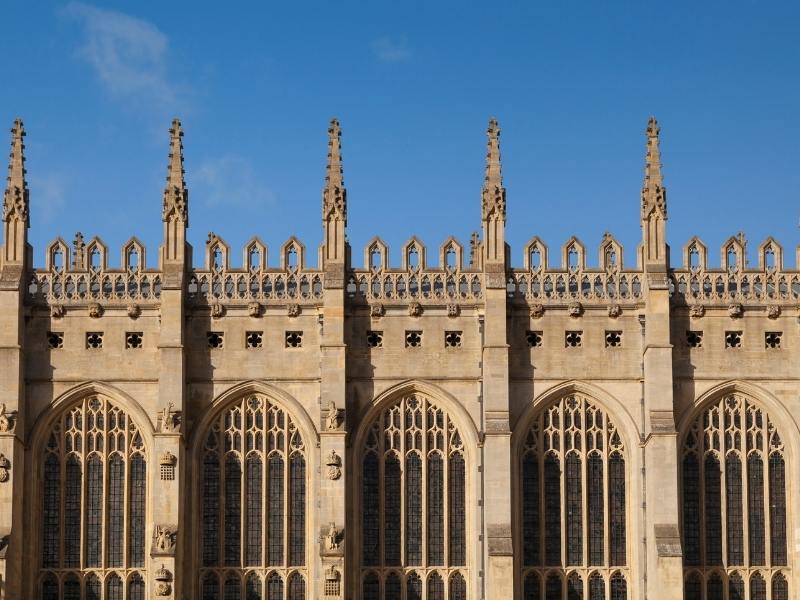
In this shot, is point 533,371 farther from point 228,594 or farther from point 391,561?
point 228,594

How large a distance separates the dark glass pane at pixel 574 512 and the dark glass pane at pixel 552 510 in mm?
329

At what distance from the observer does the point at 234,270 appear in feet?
203

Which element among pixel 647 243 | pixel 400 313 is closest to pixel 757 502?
pixel 647 243

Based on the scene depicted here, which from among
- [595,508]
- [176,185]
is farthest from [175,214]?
[595,508]

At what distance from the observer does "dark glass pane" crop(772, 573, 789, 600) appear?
199ft

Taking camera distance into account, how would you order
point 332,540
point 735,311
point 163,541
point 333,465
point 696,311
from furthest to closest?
point 696,311 → point 735,311 → point 333,465 → point 332,540 → point 163,541

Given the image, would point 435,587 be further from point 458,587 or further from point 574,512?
point 574,512

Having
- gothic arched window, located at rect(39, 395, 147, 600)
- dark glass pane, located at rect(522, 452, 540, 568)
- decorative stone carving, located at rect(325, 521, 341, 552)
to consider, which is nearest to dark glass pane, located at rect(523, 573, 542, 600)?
dark glass pane, located at rect(522, 452, 540, 568)

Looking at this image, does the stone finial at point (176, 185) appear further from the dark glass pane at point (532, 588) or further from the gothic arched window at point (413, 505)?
the dark glass pane at point (532, 588)

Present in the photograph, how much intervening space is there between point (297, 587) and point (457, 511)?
5.81 metres

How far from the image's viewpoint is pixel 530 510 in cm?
6119

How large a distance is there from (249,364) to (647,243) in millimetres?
13876

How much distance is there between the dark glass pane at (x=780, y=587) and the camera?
199 ft

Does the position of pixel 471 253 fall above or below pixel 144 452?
above
